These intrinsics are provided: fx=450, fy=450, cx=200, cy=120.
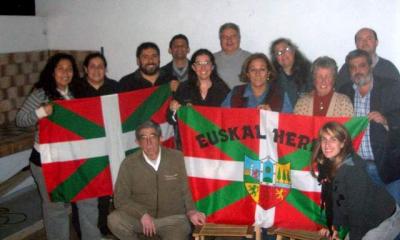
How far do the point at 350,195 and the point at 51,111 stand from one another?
6.67 feet

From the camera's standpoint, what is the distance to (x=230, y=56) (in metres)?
4.08

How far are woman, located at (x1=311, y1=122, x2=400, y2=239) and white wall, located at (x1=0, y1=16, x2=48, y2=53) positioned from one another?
3735 mm

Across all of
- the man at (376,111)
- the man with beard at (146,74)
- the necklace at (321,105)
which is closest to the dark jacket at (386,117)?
the man at (376,111)


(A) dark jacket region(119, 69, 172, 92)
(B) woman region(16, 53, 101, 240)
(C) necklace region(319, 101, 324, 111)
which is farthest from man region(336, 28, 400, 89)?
(B) woman region(16, 53, 101, 240)

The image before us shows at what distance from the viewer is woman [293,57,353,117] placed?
3010 millimetres

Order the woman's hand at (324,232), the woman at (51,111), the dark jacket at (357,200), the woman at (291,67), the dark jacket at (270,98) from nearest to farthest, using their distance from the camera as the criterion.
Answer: the dark jacket at (357,200), the woman's hand at (324,232), the woman at (51,111), the dark jacket at (270,98), the woman at (291,67)

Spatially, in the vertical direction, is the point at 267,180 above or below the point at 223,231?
above

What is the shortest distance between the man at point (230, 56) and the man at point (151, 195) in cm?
116

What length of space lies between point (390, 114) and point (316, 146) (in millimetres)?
657

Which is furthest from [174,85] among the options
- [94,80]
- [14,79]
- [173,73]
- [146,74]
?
[14,79]

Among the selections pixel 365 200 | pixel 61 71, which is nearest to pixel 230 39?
pixel 61 71

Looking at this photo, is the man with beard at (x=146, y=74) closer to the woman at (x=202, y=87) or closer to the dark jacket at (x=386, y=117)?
the woman at (x=202, y=87)

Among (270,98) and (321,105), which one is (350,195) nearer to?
(321,105)

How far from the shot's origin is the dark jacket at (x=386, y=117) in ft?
9.94
